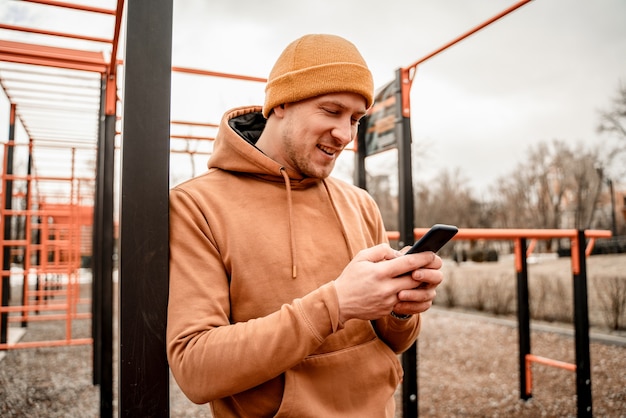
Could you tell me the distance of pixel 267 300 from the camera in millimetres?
1198

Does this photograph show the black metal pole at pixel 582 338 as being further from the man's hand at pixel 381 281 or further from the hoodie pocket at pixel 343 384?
the man's hand at pixel 381 281

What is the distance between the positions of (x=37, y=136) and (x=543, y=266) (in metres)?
9.12

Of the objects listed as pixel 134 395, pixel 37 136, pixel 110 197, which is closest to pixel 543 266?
pixel 110 197

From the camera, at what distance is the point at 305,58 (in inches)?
53.2

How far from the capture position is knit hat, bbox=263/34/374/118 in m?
1.32

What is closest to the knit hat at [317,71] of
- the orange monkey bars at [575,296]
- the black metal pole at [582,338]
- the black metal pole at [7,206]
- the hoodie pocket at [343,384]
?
the hoodie pocket at [343,384]

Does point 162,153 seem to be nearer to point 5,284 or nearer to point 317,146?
point 317,146

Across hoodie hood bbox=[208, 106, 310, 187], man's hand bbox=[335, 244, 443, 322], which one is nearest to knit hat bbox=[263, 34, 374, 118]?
hoodie hood bbox=[208, 106, 310, 187]

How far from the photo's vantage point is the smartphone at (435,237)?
0.99 m

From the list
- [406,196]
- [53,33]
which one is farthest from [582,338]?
[53,33]

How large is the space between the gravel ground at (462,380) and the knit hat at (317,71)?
3.30 meters

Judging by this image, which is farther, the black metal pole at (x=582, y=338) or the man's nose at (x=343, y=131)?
the black metal pole at (x=582, y=338)

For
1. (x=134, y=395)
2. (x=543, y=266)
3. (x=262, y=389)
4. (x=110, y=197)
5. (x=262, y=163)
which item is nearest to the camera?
(x=134, y=395)

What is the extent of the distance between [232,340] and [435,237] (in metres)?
0.50
